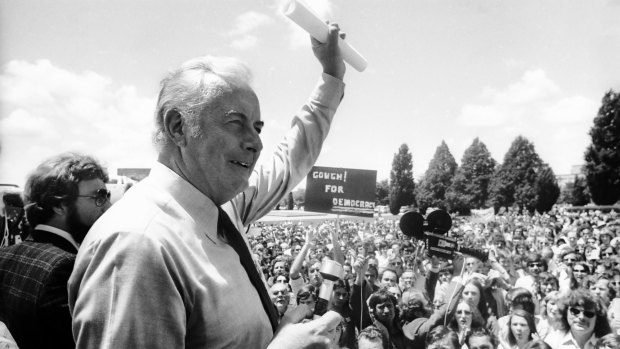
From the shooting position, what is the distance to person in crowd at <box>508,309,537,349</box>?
4.77 meters

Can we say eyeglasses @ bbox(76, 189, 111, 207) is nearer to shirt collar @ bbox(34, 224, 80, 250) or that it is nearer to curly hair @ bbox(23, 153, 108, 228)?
curly hair @ bbox(23, 153, 108, 228)

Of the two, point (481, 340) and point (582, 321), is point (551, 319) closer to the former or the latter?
point (582, 321)

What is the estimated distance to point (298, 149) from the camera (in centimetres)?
A: 176

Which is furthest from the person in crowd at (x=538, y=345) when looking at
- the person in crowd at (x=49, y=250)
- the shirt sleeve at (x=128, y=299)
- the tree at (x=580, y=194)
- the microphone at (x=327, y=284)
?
the tree at (x=580, y=194)

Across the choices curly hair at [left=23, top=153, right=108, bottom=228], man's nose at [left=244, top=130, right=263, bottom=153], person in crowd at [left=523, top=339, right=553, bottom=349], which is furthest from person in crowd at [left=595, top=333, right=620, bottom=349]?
curly hair at [left=23, top=153, right=108, bottom=228]

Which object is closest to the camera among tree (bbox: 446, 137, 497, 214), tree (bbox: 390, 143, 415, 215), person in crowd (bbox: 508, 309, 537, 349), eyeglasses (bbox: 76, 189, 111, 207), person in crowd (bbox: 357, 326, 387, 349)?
eyeglasses (bbox: 76, 189, 111, 207)

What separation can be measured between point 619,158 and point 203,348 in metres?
59.9

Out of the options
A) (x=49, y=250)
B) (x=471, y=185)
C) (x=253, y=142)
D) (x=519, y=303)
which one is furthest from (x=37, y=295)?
(x=471, y=185)

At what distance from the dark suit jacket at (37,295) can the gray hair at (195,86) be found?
3.43ft

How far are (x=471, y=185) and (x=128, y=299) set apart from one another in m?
79.6

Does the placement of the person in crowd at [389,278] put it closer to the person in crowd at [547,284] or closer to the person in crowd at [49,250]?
the person in crowd at [547,284]

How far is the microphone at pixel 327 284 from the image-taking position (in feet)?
4.45

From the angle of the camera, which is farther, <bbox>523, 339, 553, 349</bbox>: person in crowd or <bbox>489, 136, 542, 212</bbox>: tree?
<bbox>489, 136, 542, 212</bbox>: tree

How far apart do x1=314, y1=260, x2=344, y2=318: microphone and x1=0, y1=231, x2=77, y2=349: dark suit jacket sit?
1062 mm
